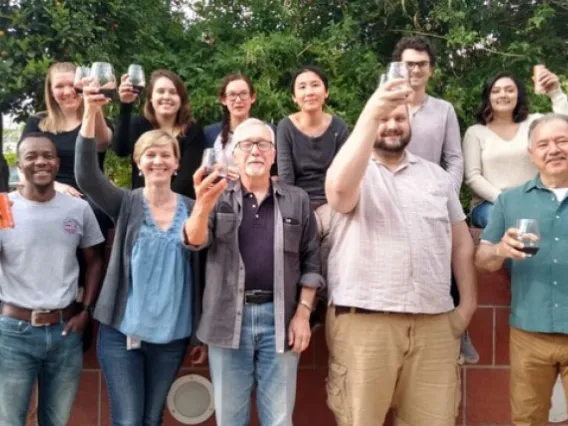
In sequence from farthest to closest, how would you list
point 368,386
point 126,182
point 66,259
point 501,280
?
point 126,182
point 501,280
point 66,259
point 368,386

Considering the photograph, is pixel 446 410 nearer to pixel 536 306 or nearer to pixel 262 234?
pixel 536 306

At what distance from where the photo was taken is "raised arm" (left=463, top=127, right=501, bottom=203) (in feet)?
16.0

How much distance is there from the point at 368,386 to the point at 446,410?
0.43 m

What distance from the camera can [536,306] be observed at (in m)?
3.85

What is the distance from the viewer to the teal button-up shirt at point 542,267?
12.5ft

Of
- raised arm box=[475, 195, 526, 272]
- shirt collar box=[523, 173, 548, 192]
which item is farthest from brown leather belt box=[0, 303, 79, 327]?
shirt collar box=[523, 173, 548, 192]

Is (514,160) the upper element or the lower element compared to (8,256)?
upper

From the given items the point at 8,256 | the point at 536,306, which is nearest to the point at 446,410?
the point at 536,306

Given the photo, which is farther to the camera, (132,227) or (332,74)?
(332,74)

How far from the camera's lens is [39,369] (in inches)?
154

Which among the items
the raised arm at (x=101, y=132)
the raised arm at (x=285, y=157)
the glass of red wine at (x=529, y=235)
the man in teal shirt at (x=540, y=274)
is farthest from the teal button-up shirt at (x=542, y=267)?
the raised arm at (x=101, y=132)

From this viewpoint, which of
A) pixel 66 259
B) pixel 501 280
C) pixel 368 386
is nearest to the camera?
pixel 368 386

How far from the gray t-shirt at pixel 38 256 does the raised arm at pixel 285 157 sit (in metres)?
1.46

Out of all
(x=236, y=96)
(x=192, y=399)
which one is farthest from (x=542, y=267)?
(x=236, y=96)
